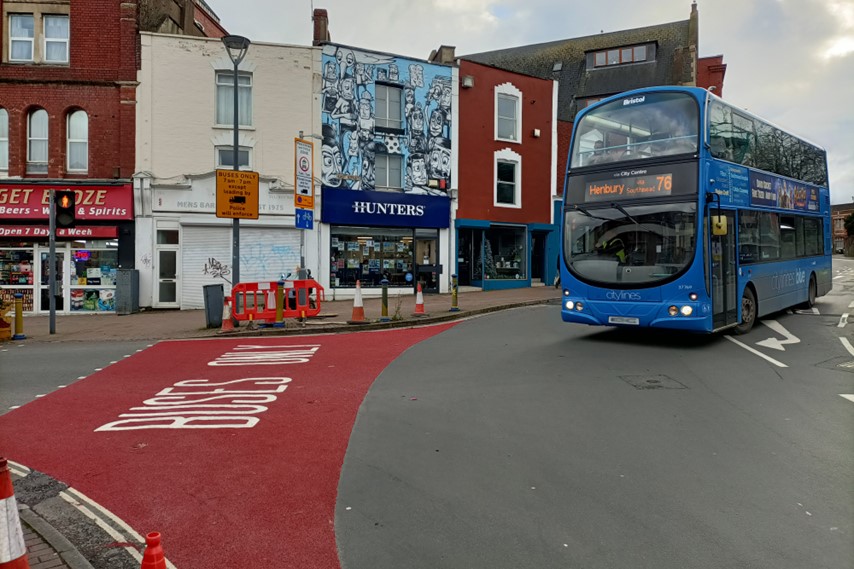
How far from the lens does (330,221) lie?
21.1m

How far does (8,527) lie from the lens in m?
2.57

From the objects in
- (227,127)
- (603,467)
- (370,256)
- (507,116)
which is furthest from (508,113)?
(603,467)

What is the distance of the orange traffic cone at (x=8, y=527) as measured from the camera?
2.54 metres

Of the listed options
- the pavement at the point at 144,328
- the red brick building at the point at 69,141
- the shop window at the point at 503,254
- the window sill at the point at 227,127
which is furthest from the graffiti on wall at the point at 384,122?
the red brick building at the point at 69,141

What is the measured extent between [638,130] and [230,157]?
15.1 meters

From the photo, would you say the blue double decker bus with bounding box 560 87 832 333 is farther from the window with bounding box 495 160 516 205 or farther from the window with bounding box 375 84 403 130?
the window with bounding box 495 160 516 205

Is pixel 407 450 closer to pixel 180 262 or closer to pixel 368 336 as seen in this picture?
pixel 368 336

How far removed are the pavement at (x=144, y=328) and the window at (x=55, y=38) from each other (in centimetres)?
905

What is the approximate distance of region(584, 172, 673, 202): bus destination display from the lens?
9.68 metres

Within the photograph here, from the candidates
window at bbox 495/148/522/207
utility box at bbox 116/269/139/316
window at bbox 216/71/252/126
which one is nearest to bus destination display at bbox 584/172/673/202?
window at bbox 495/148/522/207

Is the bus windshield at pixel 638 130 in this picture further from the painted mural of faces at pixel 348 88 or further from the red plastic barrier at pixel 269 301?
the painted mural of faces at pixel 348 88

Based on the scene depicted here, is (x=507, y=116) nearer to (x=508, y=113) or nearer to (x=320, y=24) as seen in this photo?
(x=508, y=113)

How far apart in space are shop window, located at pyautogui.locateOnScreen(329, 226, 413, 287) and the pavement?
1.04 m

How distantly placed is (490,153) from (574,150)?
1404cm
